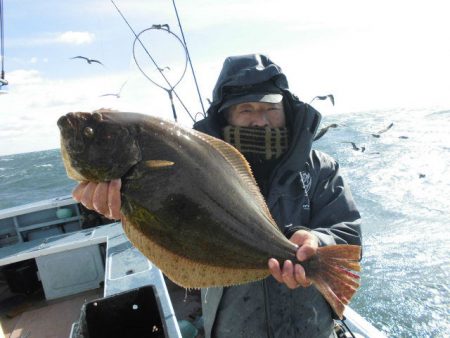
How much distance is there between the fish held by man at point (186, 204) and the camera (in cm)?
197

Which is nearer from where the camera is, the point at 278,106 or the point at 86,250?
the point at 278,106

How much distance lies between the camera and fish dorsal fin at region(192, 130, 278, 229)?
2.15 metres

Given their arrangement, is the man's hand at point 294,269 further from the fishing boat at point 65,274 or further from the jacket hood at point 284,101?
Answer: the fishing boat at point 65,274

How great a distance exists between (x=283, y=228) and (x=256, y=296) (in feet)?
1.79

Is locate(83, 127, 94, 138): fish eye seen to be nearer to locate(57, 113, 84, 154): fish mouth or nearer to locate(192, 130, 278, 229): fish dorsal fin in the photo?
locate(57, 113, 84, 154): fish mouth

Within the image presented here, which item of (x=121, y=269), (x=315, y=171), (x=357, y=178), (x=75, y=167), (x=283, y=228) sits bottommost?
(x=357, y=178)

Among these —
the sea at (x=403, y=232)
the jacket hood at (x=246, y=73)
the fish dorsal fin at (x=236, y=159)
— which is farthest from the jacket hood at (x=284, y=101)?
the sea at (x=403, y=232)

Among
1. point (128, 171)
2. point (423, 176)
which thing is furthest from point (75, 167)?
point (423, 176)

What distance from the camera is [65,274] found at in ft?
22.1

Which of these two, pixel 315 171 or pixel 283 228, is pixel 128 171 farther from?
pixel 315 171

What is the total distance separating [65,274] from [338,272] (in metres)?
6.02

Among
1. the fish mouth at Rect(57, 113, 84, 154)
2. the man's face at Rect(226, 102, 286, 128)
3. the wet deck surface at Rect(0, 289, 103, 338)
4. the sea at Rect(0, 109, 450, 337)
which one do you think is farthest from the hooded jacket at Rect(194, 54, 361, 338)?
the sea at Rect(0, 109, 450, 337)

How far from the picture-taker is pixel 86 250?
21.9 ft

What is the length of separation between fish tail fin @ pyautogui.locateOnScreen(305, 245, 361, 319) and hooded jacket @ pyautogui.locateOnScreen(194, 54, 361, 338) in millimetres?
463
